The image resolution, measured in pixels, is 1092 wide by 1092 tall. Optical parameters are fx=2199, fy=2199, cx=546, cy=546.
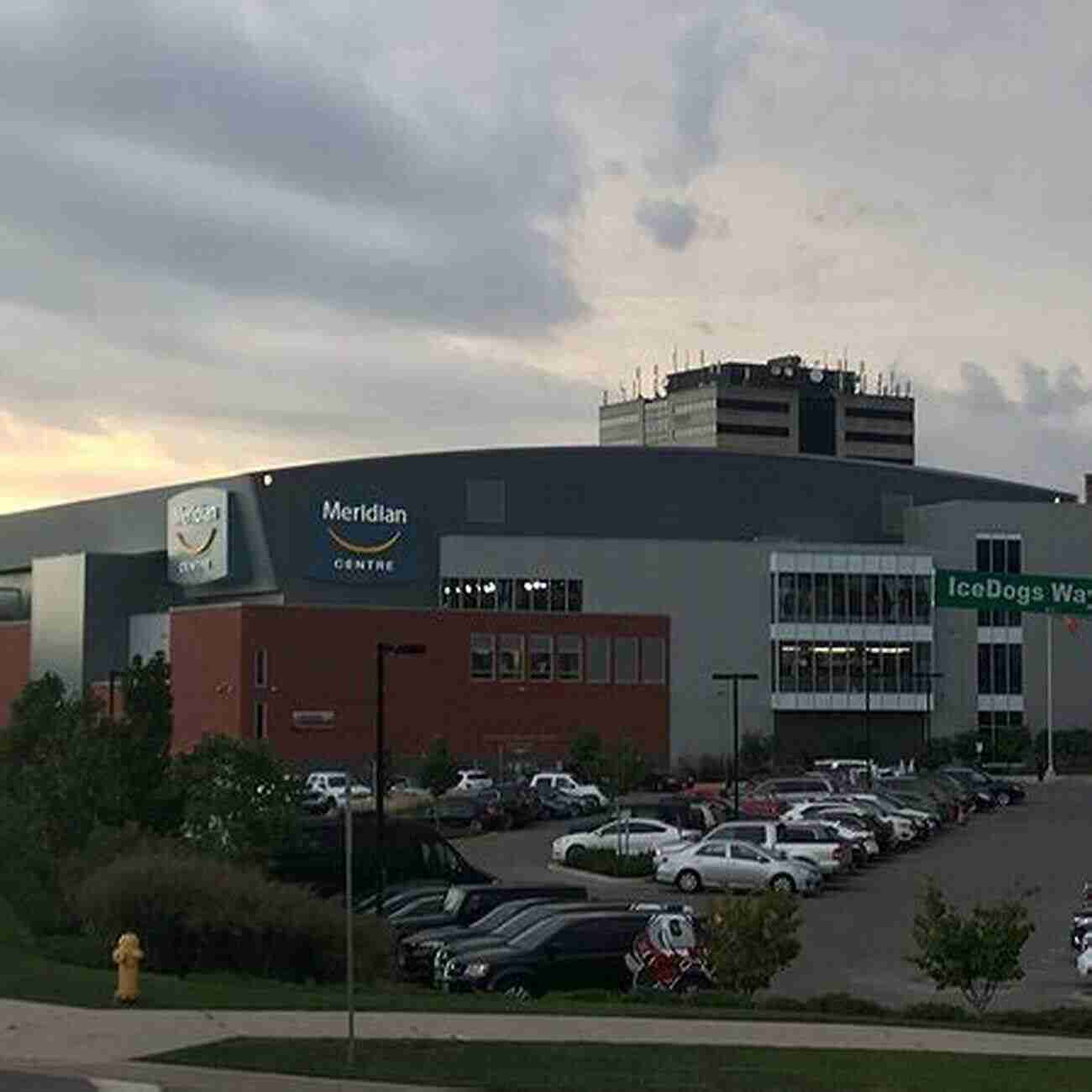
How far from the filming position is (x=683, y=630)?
105m

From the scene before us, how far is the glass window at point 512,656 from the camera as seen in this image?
102 m

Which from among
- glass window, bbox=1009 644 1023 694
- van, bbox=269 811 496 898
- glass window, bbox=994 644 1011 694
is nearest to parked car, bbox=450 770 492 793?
glass window, bbox=994 644 1011 694

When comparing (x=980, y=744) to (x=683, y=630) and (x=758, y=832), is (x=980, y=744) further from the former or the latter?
(x=758, y=832)

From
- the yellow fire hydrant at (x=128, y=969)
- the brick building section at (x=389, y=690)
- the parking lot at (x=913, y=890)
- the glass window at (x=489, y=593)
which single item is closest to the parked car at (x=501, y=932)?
the parking lot at (x=913, y=890)

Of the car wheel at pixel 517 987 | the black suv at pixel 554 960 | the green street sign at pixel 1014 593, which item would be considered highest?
the green street sign at pixel 1014 593

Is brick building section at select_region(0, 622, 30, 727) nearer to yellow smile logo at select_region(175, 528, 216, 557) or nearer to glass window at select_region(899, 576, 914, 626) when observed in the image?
yellow smile logo at select_region(175, 528, 216, 557)

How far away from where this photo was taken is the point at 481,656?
333ft

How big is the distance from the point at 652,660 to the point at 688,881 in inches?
2131

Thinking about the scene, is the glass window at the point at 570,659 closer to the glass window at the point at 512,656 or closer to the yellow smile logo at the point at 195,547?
the glass window at the point at 512,656

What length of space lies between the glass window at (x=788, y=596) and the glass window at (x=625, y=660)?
26.1 feet

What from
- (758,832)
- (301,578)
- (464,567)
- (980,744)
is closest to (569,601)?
(464,567)

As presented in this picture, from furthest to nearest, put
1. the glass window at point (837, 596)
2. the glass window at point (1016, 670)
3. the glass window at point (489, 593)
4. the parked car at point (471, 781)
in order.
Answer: the glass window at point (1016, 670)
the glass window at point (837, 596)
the glass window at point (489, 593)
the parked car at point (471, 781)

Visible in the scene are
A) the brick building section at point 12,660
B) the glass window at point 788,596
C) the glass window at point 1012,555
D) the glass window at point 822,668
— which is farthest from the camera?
the brick building section at point 12,660

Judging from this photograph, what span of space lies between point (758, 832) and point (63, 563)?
66884 millimetres
